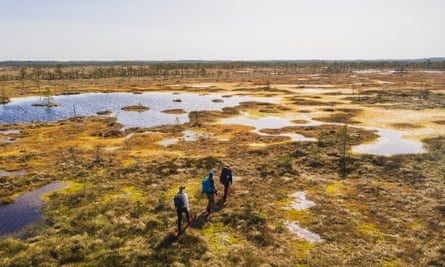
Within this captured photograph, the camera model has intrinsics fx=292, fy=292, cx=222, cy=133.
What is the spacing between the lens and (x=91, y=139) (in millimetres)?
35656

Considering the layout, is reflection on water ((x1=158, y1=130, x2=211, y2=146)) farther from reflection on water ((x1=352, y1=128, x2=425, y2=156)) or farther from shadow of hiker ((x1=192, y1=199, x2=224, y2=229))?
reflection on water ((x1=352, y1=128, x2=425, y2=156))

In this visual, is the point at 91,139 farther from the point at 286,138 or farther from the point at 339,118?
the point at 339,118

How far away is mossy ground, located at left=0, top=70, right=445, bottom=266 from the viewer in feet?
42.1

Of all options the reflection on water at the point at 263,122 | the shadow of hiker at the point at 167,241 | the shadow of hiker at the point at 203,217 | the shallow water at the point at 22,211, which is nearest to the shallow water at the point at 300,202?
the shadow of hiker at the point at 203,217

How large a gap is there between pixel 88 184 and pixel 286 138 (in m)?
22.8

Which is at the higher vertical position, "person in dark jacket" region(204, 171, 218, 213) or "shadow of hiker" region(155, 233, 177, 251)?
"person in dark jacket" region(204, 171, 218, 213)

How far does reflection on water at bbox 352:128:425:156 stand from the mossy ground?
5.77ft

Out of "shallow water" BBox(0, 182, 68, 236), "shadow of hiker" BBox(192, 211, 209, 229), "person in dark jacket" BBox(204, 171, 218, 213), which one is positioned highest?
"person in dark jacket" BBox(204, 171, 218, 213)

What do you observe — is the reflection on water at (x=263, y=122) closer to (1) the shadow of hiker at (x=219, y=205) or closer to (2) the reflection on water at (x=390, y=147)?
(2) the reflection on water at (x=390, y=147)

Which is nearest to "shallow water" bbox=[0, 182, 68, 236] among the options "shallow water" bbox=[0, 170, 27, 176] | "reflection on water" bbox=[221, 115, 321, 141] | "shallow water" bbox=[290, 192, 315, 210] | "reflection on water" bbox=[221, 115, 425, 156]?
"shallow water" bbox=[0, 170, 27, 176]

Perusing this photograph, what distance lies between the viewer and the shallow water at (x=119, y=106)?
1954 inches

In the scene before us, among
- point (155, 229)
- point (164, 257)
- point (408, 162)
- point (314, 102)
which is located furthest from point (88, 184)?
point (314, 102)

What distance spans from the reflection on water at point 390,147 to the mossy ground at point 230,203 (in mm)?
1758

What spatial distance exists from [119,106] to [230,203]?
51.1m
